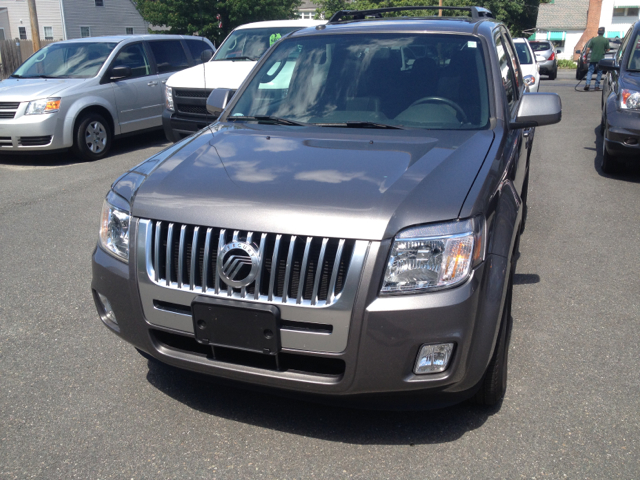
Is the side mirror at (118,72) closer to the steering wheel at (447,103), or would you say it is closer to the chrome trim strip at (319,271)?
the steering wheel at (447,103)

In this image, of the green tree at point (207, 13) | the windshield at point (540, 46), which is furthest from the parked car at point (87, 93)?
the green tree at point (207, 13)

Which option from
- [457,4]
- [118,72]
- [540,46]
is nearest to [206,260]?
[118,72]

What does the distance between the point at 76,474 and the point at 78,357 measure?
1.09m

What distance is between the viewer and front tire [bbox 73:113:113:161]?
966cm

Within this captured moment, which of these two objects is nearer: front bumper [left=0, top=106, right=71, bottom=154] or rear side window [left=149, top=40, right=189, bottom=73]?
front bumper [left=0, top=106, right=71, bottom=154]

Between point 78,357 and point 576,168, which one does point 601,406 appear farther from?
point 576,168

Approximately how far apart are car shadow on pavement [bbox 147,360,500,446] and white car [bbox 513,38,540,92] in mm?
9651

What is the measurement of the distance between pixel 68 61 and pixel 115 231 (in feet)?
28.2

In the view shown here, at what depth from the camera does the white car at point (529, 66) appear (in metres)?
11.7

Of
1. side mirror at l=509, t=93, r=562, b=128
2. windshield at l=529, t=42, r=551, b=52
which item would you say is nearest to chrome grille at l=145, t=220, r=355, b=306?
side mirror at l=509, t=93, r=562, b=128

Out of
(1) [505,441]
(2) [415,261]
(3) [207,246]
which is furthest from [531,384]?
(3) [207,246]

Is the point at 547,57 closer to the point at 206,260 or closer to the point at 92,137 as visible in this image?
the point at 92,137

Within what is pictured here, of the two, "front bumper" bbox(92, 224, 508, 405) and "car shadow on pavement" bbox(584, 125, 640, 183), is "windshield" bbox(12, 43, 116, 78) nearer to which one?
"car shadow on pavement" bbox(584, 125, 640, 183)

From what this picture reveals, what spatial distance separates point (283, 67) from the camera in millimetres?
4352
